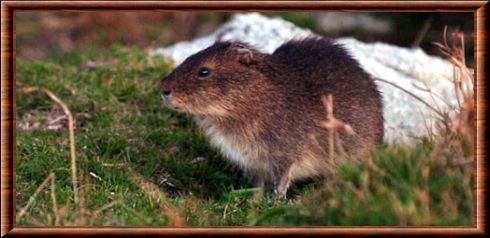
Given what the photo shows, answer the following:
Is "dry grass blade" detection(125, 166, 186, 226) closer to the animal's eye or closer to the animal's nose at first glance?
the animal's nose

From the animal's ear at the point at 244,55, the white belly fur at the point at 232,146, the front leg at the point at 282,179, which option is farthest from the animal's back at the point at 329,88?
the white belly fur at the point at 232,146

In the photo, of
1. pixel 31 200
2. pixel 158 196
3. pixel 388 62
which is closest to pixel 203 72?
pixel 158 196

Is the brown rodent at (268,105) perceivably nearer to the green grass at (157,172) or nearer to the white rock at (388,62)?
the green grass at (157,172)

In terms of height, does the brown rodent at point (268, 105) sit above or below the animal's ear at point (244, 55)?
below

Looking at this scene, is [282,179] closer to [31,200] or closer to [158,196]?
[158,196]

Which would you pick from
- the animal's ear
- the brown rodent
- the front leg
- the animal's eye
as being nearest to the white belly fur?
the brown rodent

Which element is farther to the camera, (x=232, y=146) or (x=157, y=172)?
(x=157, y=172)
